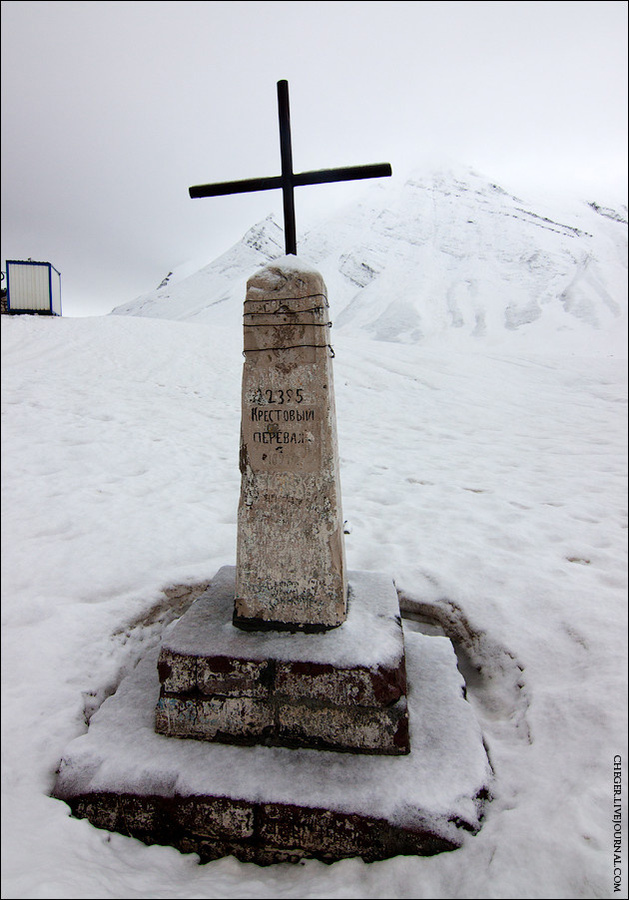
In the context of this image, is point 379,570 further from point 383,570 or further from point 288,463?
point 288,463

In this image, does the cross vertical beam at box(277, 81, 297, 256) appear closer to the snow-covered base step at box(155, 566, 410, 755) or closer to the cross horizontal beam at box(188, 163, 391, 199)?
the cross horizontal beam at box(188, 163, 391, 199)

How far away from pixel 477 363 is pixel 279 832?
1421 centimetres

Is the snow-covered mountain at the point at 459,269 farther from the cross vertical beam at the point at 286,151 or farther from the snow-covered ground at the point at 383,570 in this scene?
the cross vertical beam at the point at 286,151

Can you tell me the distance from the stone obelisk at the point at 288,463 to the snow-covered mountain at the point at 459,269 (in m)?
22.6

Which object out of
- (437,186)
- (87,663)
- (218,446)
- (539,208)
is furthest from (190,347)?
(437,186)

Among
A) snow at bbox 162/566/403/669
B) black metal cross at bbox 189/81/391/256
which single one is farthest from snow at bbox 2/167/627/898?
black metal cross at bbox 189/81/391/256

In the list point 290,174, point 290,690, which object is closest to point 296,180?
point 290,174

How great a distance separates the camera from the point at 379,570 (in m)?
3.79

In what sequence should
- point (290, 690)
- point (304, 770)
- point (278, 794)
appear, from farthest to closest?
1. point (290, 690)
2. point (304, 770)
3. point (278, 794)

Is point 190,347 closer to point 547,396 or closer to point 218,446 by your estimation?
point 218,446

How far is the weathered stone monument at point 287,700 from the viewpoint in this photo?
6.59ft

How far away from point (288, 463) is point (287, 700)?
3.70 feet

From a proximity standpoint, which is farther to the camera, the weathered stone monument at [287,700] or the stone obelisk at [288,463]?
the stone obelisk at [288,463]

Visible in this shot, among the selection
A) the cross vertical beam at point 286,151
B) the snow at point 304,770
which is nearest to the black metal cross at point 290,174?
the cross vertical beam at point 286,151
